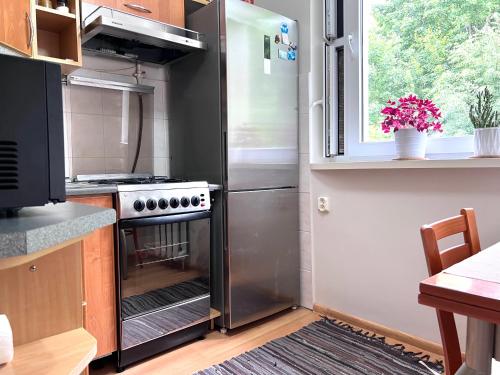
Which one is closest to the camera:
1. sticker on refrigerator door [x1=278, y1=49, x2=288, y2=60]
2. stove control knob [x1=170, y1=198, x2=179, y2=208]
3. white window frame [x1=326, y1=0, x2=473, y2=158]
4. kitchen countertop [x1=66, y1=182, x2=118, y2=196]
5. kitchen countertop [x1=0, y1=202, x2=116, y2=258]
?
kitchen countertop [x1=0, y1=202, x2=116, y2=258]

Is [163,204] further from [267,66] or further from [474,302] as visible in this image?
[474,302]

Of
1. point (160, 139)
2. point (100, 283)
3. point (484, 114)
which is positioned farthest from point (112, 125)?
point (484, 114)

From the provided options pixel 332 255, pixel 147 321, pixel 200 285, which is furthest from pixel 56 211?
pixel 332 255

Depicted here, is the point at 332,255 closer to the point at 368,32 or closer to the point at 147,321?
the point at 147,321

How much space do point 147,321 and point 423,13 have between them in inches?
82.7

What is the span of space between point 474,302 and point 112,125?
2057mm

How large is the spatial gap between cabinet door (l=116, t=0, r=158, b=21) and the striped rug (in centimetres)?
186

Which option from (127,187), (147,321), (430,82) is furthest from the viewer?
(430,82)

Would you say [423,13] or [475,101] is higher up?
[423,13]

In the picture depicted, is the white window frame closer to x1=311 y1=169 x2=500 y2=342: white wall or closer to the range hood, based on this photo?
x1=311 y1=169 x2=500 y2=342: white wall

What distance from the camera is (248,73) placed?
6.81 ft

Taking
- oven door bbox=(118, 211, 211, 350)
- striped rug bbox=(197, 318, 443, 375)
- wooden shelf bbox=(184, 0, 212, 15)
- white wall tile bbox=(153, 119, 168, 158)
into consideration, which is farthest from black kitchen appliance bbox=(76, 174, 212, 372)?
wooden shelf bbox=(184, 0, 212, 15)

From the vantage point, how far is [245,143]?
2.06 meters

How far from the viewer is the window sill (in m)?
1.54
